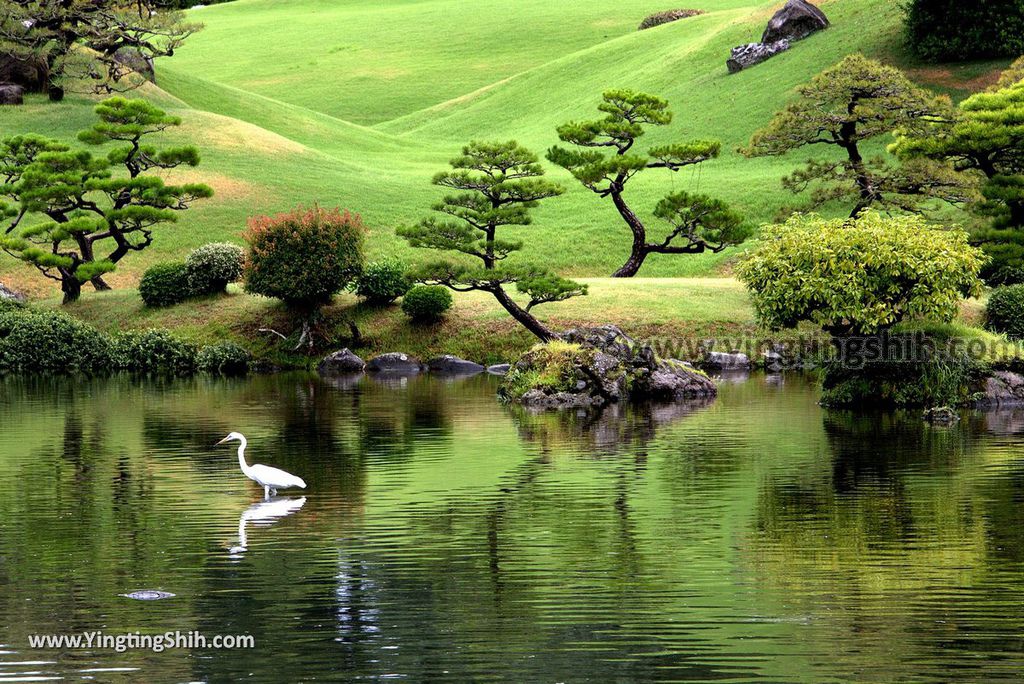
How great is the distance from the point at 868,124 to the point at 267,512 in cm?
4005

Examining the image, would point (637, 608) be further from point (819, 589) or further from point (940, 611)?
point (940, 611)

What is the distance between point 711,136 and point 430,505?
58.7 metres

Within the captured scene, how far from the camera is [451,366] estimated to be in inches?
1841

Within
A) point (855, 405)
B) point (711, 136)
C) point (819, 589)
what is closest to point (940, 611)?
point (819, 589)

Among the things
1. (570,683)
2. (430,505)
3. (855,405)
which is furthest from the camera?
(855,405)

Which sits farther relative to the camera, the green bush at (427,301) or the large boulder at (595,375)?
the green bush at (427,301)

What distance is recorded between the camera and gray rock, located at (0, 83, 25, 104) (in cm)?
7562

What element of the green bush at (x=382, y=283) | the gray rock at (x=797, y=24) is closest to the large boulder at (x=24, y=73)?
the green bush at (x=382, y=283)

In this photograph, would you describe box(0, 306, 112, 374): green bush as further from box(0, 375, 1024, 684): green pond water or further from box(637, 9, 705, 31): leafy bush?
box(637, 9, 705, 31): leafy bush

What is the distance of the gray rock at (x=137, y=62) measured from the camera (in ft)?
271

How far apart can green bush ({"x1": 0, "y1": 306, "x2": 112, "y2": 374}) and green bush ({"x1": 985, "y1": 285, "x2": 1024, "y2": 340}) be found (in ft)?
99.2

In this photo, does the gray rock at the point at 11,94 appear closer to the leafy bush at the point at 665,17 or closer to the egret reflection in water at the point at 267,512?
the leafy bush at the point at 665,17

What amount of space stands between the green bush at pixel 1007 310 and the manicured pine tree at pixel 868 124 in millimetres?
5533

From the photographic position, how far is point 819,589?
1534 cm
